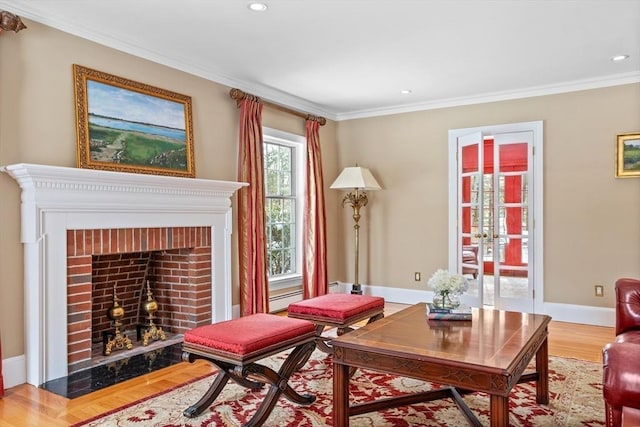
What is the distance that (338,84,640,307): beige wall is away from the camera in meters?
4.49

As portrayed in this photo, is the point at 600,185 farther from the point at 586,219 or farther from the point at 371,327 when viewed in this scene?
the point at 371,327

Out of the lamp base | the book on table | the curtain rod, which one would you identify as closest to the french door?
the lamp base

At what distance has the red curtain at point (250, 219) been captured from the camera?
445 centimetres

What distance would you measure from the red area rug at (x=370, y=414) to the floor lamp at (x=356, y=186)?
104 inches

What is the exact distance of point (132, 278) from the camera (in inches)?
157

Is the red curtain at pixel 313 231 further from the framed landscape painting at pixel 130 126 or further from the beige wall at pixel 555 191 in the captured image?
the framed landscape painting at pixel 130 126

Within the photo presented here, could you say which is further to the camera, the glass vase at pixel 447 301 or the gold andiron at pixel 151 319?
the gold andiron at pixel 151 319

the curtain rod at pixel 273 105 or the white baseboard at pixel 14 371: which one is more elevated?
the curtain rod at pixel 273 105

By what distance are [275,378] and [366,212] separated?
3764mm

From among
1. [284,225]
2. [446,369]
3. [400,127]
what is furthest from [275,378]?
[400,127]

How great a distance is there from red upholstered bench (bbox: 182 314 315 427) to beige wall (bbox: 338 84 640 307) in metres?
3.23

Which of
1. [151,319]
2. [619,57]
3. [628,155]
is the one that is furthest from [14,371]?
[628,155]

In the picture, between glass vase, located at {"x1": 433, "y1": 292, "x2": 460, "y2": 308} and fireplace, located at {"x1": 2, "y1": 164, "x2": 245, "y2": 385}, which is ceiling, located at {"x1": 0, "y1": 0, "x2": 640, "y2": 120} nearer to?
fireplace, located at {"x1": 2, "y1": 164, "x2": 245, "y2": 385}

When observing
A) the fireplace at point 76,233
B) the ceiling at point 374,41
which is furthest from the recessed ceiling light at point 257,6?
the fireplace at point 76,233
